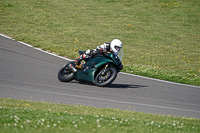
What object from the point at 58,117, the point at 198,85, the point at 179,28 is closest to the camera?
the point at 58,117

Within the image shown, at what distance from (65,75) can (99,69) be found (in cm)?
133

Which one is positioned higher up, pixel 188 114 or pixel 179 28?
pixel 179 28

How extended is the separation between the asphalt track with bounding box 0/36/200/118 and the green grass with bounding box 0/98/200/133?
0.98 m

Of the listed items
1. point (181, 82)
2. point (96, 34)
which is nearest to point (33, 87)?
point (181, 82)

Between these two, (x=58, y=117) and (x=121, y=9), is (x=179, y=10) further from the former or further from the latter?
(x=58, y=117)

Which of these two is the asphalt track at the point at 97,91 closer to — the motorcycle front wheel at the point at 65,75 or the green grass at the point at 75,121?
the motorcycle front wheel at the point at 65,75

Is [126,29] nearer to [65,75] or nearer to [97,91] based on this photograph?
[65,75]

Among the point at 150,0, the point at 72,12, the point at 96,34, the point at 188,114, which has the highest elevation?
the point at 150,0

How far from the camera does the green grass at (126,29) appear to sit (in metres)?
16.5

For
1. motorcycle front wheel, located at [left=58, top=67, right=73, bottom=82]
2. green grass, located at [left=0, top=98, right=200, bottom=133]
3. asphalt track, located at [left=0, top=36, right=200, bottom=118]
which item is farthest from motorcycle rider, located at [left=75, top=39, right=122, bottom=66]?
green grass, located at [left=0, top=98, right=200, bottom=133]

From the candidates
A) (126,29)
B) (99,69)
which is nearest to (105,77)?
(99,69)

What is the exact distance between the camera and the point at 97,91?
9711mm

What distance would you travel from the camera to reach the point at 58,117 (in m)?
5.96

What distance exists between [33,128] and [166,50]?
1679 centimetres
